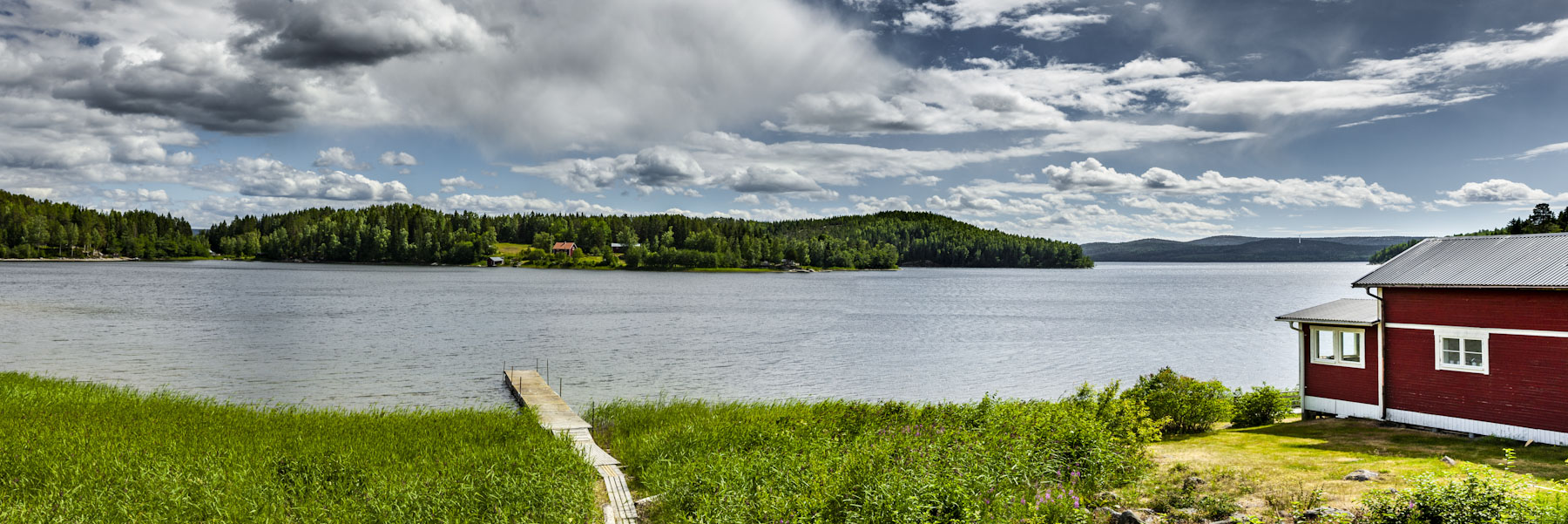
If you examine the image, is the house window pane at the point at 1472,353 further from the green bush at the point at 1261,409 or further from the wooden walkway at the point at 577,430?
the wooden walkway at the point at 577,430

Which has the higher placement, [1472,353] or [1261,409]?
[1472,353]

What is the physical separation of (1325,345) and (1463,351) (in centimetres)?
326

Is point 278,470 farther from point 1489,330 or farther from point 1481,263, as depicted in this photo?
point 1481,263

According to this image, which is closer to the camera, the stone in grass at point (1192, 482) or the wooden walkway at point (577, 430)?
the wooden walkway at point (577, 430)

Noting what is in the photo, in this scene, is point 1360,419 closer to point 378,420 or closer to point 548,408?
point 548,408

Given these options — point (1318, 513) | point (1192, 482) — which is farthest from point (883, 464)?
point (1318, 513)

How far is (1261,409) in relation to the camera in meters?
22.1

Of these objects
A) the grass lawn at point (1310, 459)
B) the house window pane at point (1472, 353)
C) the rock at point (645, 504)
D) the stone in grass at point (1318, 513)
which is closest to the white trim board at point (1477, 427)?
the grass lawn at point (1310, 459)

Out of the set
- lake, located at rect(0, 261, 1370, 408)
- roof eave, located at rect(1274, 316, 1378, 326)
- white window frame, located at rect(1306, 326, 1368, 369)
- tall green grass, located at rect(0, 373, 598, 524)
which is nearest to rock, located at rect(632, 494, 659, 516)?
tall green grass, located at rect(0, 373, 598, 524)

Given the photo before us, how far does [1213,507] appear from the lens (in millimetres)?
12398

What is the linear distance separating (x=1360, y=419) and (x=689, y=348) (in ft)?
106

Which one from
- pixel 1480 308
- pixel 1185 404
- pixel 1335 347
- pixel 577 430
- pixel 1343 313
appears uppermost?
pixel 1480 308

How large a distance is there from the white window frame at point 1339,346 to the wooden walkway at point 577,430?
17.5 m

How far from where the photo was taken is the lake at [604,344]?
33.6m
